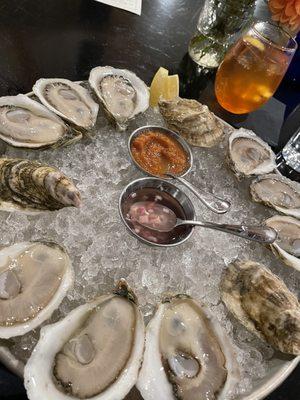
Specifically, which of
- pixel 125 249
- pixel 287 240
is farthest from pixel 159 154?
pixel 287 240

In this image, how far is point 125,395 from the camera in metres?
0.99

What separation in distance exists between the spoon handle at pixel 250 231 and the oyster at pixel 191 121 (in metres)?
0.45

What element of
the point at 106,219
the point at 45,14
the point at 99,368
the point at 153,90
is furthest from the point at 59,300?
the point at 45,14

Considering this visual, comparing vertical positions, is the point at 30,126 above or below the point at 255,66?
below

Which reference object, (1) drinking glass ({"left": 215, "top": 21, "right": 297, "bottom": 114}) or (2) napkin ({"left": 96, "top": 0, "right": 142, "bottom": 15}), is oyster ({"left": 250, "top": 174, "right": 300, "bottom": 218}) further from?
(2) napkin ({"left": 96, "top": 0, "right": 142, "bottom": 15})

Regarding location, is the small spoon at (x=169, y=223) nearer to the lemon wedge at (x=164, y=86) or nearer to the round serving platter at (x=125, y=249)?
the round serving platter at (x=125, y=249)

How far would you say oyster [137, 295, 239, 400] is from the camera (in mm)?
1057

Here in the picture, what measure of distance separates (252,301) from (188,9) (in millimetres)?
2271

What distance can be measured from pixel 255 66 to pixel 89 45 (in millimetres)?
938

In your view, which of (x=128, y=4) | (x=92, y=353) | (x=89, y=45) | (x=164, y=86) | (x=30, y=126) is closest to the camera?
(x=92, y=353)

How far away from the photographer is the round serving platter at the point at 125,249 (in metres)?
1.20

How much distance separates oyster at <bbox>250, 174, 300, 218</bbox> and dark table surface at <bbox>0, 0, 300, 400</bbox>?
0.44 m

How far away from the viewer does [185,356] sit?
1144 mm

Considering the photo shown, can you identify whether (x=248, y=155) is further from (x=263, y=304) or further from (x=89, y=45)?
(x=89, y=45)
